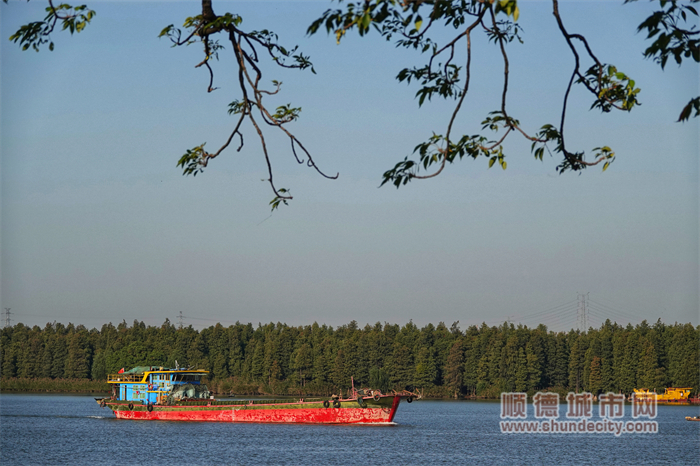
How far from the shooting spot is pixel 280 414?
78312 mm

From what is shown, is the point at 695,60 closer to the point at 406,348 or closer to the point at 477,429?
the point at 477,429

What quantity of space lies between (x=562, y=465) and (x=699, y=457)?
12833mm

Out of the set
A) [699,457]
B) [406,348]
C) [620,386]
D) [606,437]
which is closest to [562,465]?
[699,457]

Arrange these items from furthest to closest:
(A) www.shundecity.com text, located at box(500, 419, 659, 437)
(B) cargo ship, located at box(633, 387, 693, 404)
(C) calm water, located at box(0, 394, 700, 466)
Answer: (B) cargo ship, located at box(633, 387, 693, 404) → (A) www.shundecity.com text, located at box(500, 419, 659, 437) → (C) calm water, located at box(0, 394, 700, 466)

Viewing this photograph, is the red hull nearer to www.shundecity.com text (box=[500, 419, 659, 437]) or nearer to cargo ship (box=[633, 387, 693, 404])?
www.shundecity.com text (box=[500, 419, 659, 437])

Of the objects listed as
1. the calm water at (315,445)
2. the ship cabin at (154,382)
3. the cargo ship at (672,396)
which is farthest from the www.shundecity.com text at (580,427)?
the ship cabin at (154,382)

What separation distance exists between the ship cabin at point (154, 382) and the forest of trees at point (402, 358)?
30.6 meters

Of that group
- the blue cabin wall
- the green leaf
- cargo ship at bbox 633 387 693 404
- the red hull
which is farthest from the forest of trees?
the green leaf

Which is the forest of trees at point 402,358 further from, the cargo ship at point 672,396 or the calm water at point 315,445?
the calm water at point 315,445

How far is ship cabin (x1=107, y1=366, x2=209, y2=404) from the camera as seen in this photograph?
268ft

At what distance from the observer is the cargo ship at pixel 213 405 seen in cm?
7625

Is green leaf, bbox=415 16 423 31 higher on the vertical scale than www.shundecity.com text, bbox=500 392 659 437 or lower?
higher

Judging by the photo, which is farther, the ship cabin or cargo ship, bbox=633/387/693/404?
cargo ship, bbox=633/387/693/404

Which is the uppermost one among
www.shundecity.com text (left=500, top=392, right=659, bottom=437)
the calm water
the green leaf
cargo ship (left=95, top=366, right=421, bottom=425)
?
the green leaf
